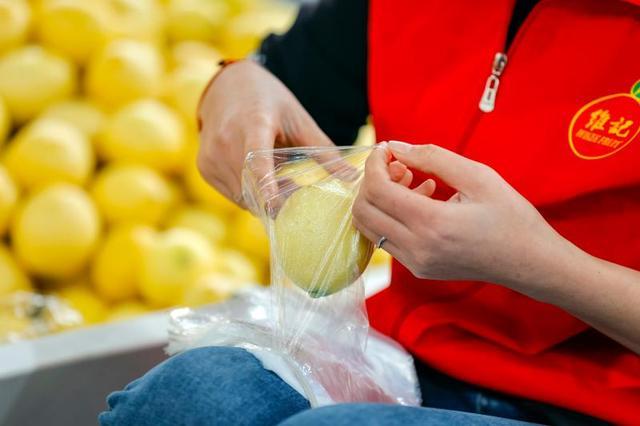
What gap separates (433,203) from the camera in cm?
79

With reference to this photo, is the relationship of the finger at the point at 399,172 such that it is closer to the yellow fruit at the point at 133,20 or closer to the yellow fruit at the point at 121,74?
the yellow fruit at the point at 121,74

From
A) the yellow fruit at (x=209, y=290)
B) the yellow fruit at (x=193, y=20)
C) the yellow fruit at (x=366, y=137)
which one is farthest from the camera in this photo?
the yellow fruit at (x=193, y=20)

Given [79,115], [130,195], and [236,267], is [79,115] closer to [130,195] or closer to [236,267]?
[130,195]

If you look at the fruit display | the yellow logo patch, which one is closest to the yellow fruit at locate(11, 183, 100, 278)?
the fruit display

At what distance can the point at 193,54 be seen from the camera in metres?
1.90

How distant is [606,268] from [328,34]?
1.77 feet

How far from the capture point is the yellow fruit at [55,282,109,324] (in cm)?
159

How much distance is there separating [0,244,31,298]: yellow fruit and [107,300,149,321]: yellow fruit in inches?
6.0

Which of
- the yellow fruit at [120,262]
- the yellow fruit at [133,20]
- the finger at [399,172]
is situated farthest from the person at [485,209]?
the yellow fruit at [133,20]

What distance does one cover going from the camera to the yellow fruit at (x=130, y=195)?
165 cm

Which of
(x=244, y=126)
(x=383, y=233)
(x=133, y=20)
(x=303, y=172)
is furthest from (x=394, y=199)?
(x=133, y=20)

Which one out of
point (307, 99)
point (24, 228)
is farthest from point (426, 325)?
point (24, 228)

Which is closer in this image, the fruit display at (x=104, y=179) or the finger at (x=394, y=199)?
the finger at (x=394, y=199)

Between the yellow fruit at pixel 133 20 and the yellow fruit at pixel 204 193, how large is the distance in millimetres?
323
